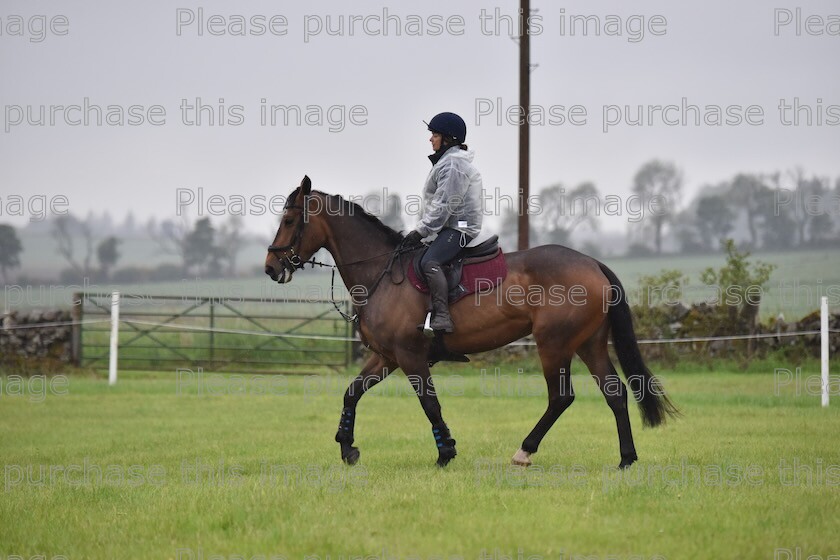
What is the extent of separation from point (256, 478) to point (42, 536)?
2.02m

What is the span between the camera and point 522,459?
820 centimetres

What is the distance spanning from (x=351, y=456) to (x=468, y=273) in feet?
6.33

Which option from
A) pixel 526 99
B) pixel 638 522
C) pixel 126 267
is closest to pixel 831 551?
pixel 638 522

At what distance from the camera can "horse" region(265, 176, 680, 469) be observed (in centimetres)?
812

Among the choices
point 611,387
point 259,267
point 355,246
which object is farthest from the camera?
point 259,267

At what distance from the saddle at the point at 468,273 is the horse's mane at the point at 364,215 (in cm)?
47

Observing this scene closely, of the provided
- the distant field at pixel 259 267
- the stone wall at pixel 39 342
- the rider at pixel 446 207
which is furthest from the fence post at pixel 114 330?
the distant field at pixel 259 267

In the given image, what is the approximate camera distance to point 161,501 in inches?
262

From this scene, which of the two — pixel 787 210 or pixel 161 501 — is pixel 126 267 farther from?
pixel 161 501

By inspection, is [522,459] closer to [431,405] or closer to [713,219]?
[431,405]

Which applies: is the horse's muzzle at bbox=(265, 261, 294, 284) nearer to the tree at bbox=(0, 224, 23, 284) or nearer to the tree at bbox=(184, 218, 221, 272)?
the tree at bbox=(0, 224, 23, 284)

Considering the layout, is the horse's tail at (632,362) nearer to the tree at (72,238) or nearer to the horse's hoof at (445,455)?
the horse's hoof at (445,455)

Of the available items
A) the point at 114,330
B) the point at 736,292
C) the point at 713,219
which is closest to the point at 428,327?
the point at 114,330

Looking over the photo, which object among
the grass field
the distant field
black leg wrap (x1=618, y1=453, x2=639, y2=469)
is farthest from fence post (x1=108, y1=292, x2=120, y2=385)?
the distant field
